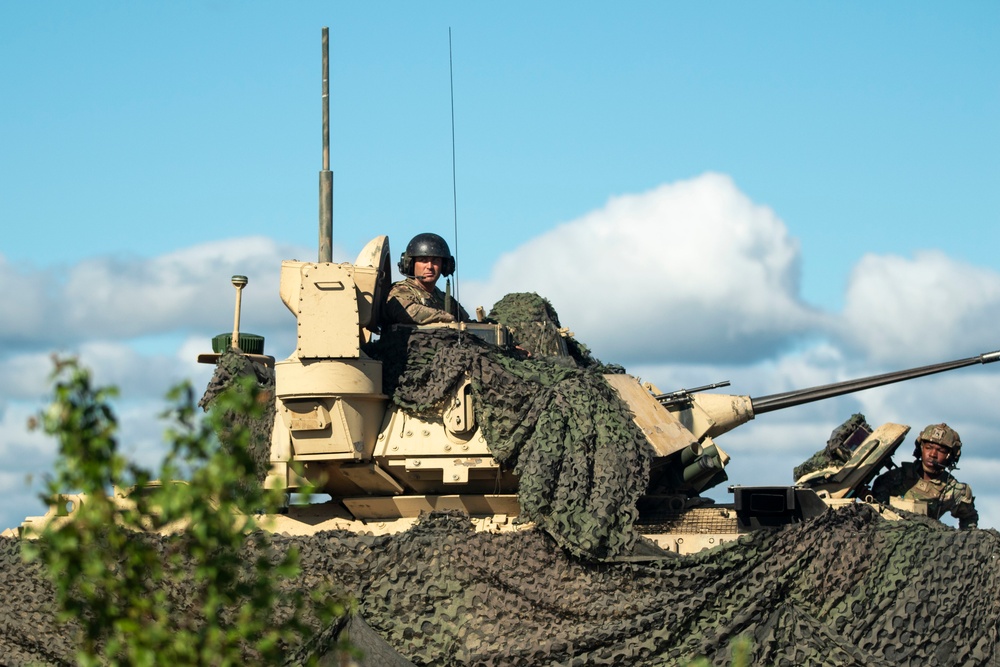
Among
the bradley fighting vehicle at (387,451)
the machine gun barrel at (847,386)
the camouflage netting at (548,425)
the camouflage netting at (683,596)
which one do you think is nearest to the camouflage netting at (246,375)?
the bradley fighting vehicle at (387,451)

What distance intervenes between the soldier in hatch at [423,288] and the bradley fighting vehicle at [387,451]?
10.3 inches

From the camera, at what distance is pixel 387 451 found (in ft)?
45.0

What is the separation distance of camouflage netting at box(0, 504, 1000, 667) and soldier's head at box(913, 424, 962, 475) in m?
2.17

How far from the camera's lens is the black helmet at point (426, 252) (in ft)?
51.3

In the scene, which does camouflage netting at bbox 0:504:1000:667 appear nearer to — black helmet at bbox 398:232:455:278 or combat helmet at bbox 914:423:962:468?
combat helmet at bbox 914:423:962:468

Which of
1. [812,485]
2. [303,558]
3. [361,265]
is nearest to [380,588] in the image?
[303,558]

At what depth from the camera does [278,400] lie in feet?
45.4

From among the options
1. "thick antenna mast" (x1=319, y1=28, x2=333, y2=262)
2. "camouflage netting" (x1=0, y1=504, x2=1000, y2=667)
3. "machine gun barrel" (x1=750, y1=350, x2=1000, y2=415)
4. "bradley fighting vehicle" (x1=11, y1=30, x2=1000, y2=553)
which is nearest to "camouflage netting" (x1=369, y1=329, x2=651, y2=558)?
"bradley fighting vehicle" (x1=11, y1=30, x2=1000, y2=553)

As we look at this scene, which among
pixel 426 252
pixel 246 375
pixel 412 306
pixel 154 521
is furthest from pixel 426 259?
pixel 154 521

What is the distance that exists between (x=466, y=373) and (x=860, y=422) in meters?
4.75

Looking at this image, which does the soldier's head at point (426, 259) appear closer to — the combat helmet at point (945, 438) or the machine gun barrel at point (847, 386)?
the machine gun barrel at point (847, 386)

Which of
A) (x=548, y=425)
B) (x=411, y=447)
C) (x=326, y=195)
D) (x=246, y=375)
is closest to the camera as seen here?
(x=548, y=425)

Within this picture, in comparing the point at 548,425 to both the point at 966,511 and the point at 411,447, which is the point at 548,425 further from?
the point at 966,511

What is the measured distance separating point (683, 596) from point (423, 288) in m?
4.74
